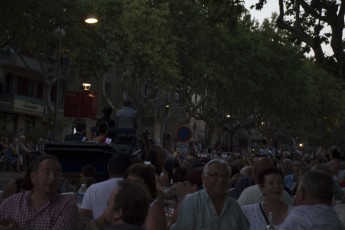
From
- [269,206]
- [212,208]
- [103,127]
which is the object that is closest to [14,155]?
[103,127]

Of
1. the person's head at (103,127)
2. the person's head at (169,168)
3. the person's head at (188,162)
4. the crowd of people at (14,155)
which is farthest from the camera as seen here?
the crowd of people at (14,155)

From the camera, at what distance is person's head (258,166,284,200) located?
8625 millimetres

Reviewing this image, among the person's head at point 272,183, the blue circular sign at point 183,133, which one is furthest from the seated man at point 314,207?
the blue circular sign at point 183,133

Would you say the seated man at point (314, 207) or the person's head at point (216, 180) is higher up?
the person's head at point (216, 180)

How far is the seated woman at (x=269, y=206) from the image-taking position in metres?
8.33

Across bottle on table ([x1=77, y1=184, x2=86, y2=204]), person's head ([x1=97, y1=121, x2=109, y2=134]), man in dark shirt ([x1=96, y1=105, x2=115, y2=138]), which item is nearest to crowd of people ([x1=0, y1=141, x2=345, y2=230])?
bottle on table ([x1=77, y1=184, x2=86, y2=204])

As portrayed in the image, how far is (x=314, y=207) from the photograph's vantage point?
6.06 metres

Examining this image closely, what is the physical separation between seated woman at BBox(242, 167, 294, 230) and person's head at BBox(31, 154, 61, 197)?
190cm

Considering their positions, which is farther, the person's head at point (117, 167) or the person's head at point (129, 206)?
the person's head at point (117, 167)

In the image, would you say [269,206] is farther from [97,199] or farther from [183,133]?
[183,133]

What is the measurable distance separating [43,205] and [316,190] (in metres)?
2.52

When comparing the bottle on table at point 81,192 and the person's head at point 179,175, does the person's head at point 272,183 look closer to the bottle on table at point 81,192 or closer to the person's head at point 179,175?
the bottle on table at point 81,192

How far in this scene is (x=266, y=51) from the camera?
62625 millimetres

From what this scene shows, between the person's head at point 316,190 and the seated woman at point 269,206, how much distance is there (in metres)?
2.14
